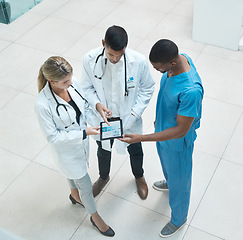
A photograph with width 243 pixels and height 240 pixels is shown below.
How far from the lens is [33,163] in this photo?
336cm

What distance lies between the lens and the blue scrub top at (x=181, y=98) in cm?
200

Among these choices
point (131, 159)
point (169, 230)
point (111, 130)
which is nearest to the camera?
point (111, 130)

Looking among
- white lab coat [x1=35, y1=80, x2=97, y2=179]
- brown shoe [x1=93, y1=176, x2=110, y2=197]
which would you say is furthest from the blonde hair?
brown shoe [x1=93, y1=176, x2=110, y2=197]

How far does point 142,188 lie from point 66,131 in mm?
986

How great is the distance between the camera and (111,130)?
2.37 m

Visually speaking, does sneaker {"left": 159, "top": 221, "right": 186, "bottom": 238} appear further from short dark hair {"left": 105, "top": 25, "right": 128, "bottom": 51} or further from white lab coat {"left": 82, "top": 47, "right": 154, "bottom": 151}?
short dark hair {"left": 105, "top": 25, "right": 128, "bottom": 51}

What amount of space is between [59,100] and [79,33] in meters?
2.86

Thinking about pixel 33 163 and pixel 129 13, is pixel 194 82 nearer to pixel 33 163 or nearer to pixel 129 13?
pixel 33 163

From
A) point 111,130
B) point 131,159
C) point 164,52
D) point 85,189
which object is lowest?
point 131,159

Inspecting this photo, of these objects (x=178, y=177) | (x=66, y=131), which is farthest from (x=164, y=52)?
(x=178, y=177)

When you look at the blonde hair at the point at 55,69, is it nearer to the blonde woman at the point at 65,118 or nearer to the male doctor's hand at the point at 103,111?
the blonde woman at the point at 65,118

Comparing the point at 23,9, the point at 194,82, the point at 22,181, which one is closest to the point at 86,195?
the point at 22,181

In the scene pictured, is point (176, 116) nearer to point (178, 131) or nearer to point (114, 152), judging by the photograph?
point (178, 131)

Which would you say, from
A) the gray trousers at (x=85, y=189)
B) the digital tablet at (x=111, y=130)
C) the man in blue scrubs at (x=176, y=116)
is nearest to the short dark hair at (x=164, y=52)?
the man in blue scrubs at (x=176, y=116)
